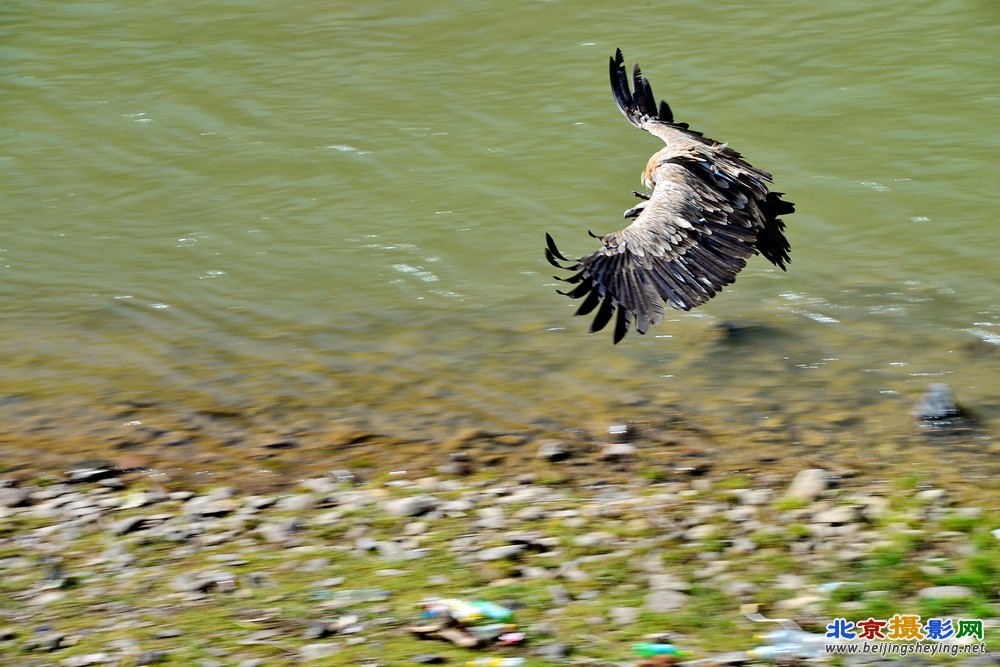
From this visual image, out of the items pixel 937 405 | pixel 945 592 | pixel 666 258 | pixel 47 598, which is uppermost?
pixel 666 258

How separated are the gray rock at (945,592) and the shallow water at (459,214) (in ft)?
6.73

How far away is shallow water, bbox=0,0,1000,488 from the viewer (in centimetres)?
885

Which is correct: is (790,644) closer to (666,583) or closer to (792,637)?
(792,637)

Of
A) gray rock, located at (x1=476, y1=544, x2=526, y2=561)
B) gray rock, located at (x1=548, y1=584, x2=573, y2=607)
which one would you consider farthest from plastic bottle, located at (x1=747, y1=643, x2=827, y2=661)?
gray rock, located at (x1=476, y1=544, x2=526, y2=561)

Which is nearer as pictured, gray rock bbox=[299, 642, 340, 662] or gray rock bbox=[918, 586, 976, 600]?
gray rock bbox=[299, 642, 340, 662]

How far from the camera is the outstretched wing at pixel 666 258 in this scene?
7.93 meters

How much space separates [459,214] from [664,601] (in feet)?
24.2

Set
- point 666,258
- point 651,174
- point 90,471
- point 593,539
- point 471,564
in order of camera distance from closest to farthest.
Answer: point 471,564
point 593,539
point 90,471
point 666,258
point 651,174

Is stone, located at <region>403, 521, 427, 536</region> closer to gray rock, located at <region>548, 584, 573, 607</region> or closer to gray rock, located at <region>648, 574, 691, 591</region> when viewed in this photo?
gray rock, located at <region>548, 584, 573, 607</region>

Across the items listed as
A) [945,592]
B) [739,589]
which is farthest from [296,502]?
[945,592]

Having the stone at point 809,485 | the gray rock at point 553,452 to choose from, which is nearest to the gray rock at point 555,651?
the stone at point 809,485

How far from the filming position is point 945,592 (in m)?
5.47

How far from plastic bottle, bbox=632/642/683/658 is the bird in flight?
282 cm

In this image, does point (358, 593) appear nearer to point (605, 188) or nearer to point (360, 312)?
point (360, 312)
